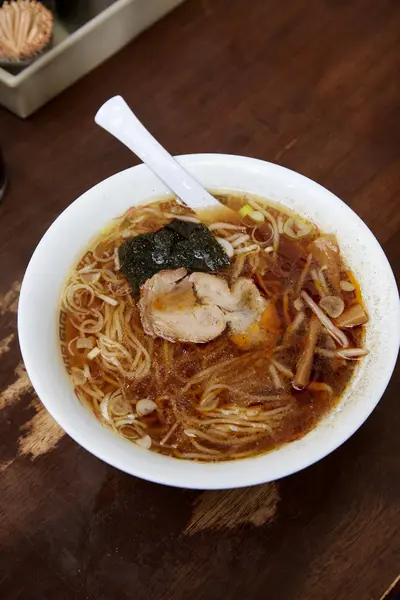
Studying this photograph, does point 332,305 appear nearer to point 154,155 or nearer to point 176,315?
point 176,315

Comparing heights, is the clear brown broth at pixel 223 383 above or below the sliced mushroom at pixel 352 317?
above

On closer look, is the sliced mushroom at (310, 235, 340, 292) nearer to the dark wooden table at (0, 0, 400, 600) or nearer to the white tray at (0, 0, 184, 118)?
the dark wooden table at (0, 0, 400, 600)

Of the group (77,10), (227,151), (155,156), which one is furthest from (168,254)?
(77,10)

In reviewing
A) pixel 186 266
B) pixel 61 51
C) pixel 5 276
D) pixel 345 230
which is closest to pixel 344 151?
pixel 345 230

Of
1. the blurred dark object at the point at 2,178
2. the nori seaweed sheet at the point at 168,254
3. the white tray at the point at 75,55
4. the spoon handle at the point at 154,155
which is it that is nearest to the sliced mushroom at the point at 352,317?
the nori seaweed sheet at the point at 168,254

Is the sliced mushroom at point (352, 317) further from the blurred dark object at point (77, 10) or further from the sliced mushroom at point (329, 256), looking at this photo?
the blurred dark object at point (77, 10)

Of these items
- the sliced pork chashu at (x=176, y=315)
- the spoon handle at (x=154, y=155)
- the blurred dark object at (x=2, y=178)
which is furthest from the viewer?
the blurred dark object at (x=2, y=178)

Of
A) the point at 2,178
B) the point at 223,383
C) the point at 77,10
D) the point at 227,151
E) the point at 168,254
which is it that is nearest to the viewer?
the point at 223,383

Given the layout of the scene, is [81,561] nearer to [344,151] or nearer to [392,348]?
[392,348]
